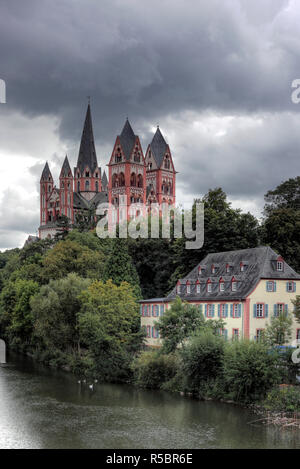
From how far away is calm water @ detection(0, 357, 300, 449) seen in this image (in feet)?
111

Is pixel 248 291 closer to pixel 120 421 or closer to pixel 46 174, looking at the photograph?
pixel 120 421

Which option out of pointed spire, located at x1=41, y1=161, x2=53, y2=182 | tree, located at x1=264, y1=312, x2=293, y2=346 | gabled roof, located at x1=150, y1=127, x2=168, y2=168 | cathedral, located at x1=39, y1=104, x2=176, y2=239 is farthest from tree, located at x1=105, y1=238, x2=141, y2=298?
pointed spire, located at x1=41, y1=161, x2=53, y2=182

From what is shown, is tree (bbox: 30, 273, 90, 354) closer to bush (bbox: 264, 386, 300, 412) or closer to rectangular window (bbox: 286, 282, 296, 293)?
rectangular window (bbox: 286, 282, 296, 293)

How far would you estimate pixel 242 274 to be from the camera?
180 ft

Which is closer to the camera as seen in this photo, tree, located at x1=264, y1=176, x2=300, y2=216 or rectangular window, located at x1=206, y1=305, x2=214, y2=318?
rectangular window, located at x1=206, y1=305, x2=214, y2=318

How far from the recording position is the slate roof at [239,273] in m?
53.5

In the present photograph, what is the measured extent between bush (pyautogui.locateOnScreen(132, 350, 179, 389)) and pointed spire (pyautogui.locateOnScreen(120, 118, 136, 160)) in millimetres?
110689

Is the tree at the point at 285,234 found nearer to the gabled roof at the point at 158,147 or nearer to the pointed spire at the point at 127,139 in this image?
the pointed spire at the point at 127,139

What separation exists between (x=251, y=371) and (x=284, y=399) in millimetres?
2617

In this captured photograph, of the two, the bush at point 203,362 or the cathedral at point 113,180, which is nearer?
the bush at point 203,362

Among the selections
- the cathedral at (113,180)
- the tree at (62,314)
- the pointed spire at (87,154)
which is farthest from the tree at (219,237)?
the pointed spire at (87,154)

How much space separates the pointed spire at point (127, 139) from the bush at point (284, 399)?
12038cm

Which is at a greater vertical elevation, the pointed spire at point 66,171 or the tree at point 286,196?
the pointed spire at point 66,171
